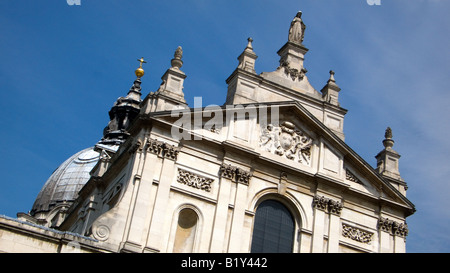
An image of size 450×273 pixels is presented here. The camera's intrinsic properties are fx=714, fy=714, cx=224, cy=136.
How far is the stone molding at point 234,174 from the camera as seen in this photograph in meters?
30.7

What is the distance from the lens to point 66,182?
61.7 meters

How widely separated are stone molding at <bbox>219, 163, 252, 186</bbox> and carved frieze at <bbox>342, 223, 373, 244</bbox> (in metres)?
5.17

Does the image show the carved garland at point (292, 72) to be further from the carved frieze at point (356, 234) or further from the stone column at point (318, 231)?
the carved frieze at point (356, 234)

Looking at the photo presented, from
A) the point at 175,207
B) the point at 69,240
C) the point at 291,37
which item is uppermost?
the point at 291,37

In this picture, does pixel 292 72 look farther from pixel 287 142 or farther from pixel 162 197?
pixel 162 197

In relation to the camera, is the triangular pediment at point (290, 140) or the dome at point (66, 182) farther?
the dome at point (66, 182)

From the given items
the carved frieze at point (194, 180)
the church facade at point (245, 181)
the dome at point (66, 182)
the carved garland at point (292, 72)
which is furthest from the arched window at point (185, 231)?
the dome at point (66, 182)

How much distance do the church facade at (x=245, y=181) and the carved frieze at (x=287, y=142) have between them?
6 centimetres

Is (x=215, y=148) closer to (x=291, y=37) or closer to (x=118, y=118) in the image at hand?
(x=291, y=37)

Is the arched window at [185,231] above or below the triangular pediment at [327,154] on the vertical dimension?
below

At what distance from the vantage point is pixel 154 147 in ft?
97.9

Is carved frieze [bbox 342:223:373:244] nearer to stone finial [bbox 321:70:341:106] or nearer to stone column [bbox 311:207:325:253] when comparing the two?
stone column [bbox 311:207:325:253]
